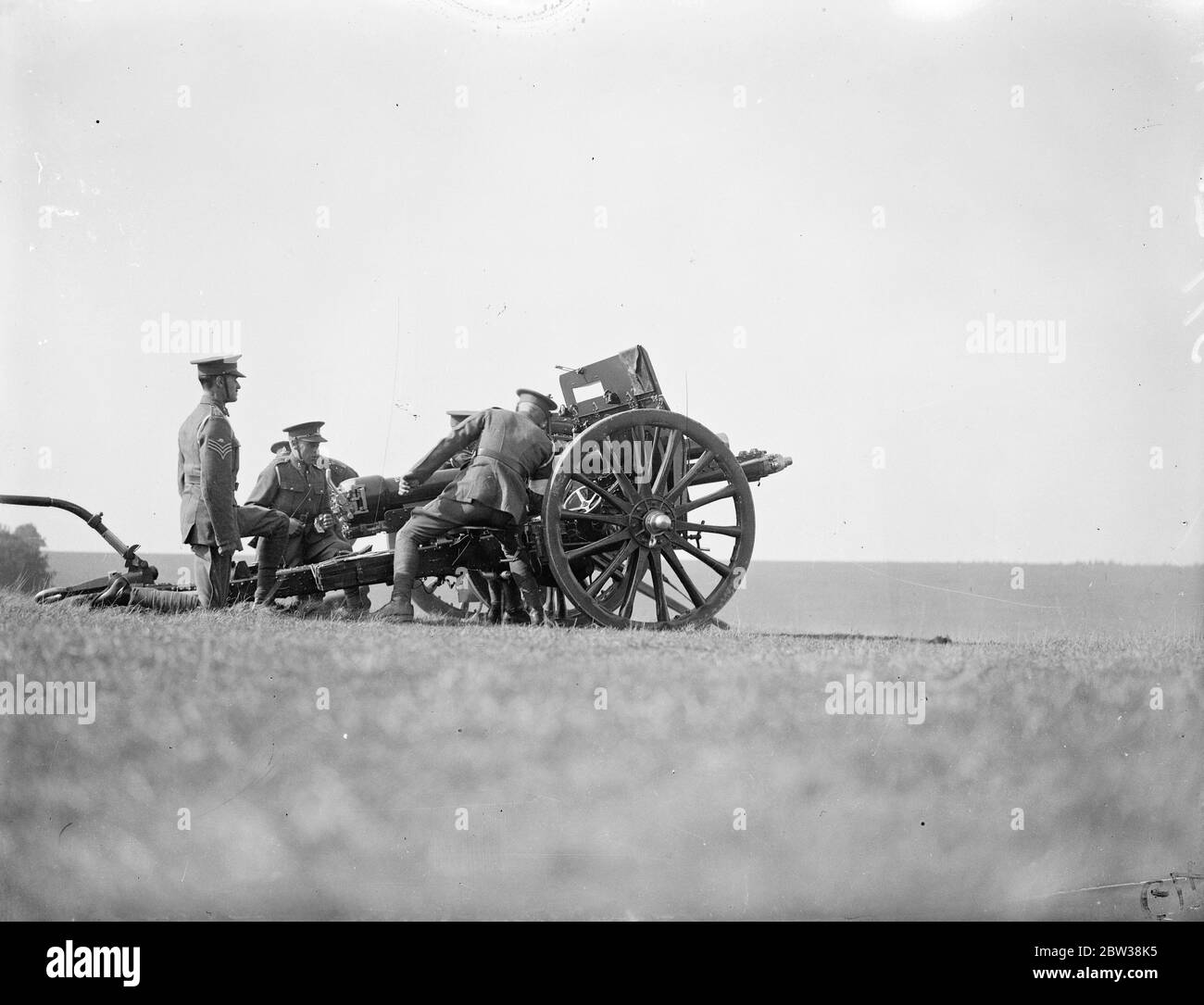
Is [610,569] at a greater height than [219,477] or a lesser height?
lesser

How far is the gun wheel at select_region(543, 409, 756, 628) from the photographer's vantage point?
664cm

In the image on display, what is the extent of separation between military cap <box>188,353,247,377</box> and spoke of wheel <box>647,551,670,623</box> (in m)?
2.43

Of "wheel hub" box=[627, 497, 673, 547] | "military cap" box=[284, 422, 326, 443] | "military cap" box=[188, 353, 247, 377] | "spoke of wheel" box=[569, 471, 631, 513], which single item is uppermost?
"military cap" box=[188, 353, 247, 377]

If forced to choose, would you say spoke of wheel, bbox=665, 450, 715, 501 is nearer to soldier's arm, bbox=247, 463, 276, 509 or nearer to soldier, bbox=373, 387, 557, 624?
soldier, bbox=373, 387, 557, 624

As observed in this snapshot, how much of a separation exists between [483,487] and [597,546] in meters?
0.76

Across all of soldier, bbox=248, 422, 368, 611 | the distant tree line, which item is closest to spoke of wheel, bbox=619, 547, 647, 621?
soldier, bbox=248, 422, 368, 611

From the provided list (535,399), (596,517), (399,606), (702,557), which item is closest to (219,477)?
(399,606)

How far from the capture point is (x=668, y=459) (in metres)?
6.79

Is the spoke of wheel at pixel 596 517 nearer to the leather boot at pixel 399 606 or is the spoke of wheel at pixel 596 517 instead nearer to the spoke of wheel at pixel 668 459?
the spoke of wheel at pixel 668 459

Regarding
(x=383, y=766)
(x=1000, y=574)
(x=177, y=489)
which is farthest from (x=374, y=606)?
(x=1000, y=574)

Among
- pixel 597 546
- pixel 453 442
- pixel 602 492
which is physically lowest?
pixel 597 546

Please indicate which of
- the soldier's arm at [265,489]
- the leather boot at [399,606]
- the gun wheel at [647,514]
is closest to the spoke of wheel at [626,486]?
the gun wheel at [647,514]

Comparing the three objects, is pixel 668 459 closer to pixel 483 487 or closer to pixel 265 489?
pixel 483 487
